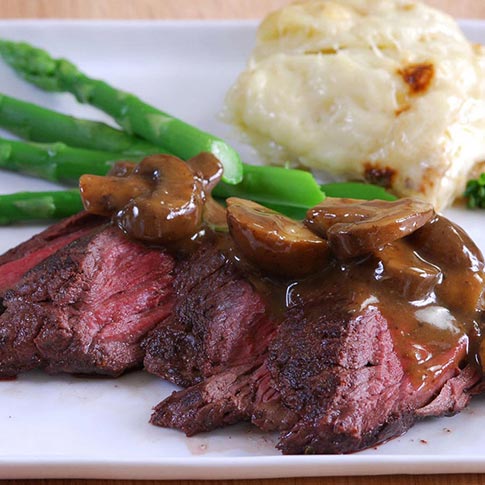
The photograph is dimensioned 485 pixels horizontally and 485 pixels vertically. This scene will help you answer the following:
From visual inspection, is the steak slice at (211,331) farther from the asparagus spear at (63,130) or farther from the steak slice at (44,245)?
the asparagus spear at (63,130)

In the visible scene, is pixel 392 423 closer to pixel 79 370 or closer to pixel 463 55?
pixel 79 370

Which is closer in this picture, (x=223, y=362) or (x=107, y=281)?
(x=223, y=362)

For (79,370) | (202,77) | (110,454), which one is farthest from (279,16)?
(110,454)

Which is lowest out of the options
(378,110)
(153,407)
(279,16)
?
(153,407)

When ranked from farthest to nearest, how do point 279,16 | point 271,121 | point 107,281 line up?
point 279,16
point 271,121
point 107,281

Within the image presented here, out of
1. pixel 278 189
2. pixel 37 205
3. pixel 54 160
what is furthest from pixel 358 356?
pixel 54 160

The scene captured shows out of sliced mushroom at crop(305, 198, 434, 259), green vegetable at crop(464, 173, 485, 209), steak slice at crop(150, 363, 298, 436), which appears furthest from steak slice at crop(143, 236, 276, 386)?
green vegetable at crop(464, 173, 485, 209)
